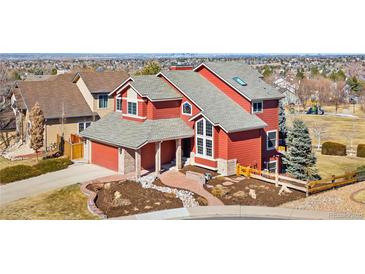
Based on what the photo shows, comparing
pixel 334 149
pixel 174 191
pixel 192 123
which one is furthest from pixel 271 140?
pixel 174 191

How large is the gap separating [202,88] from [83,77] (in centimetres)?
1130

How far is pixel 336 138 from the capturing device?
38.6 meters

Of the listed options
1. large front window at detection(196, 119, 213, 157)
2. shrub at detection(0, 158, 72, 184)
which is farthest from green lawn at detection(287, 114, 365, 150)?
shrub at detection(0, 158, 72, 184)

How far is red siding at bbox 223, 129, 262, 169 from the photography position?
78.4ft

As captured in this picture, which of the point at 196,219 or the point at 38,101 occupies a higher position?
the point at 38,101

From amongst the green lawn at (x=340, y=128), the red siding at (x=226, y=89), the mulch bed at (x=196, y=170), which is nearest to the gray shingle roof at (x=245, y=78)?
the red siding at (x=226, y=89)

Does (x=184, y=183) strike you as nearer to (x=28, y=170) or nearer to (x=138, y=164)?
(x=138, y=164)

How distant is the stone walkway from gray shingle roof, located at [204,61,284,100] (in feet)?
19.4

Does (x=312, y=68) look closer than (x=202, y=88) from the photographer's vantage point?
No

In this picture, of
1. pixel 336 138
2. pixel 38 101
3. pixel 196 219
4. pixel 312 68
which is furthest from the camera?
pixel 312 68

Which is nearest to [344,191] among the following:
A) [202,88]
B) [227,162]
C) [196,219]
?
[227,162]

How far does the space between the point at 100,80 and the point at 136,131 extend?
11499 millimetres

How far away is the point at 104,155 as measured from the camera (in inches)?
999

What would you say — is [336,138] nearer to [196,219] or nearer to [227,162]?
[227,162]
